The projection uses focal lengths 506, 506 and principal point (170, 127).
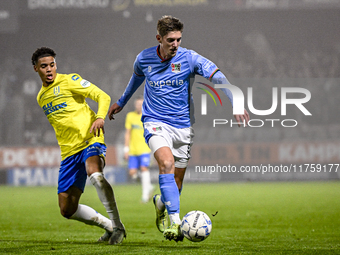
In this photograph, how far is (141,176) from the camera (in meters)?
10.5

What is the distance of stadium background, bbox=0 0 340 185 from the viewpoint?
56.8 feet

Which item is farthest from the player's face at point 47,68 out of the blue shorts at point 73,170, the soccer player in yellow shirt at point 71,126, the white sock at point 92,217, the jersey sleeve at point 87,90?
the white sock at point 92,217

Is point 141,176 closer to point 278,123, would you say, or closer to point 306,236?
point 306,236

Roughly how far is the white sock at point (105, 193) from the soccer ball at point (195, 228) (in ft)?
3.38

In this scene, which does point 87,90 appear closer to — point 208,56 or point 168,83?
point 168,83

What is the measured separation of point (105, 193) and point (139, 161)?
19.3 ft

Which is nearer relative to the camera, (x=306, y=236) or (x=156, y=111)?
(x=156, y=111)

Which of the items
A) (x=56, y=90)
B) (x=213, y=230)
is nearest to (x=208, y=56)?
(x=213, y=230)

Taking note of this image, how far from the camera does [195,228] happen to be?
413cm

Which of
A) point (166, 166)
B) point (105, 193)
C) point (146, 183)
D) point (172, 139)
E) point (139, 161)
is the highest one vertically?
point (172, 139)

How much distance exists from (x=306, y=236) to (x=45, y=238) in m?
2.90

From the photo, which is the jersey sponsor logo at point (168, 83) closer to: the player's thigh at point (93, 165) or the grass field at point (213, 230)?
the player's thigh at point (93, 165)

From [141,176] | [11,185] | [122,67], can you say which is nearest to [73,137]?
[141,176]

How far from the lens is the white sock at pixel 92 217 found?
5207mm
